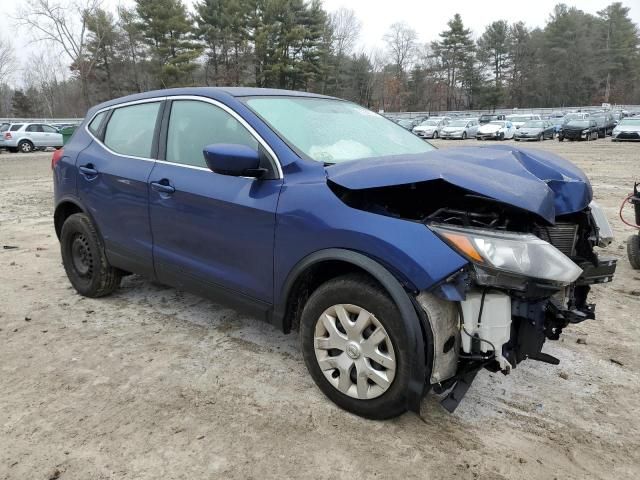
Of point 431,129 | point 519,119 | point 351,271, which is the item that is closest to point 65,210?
point 351,271

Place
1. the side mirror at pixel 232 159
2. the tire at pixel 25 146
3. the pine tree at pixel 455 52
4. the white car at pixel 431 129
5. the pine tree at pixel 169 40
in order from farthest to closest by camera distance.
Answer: the pine tree at pixel 455 52 < the pine tree at pixel 169 40 < the white car at pixel 431 129 < the tire at pixel 25 146 < the side mirror at pixel 232 159

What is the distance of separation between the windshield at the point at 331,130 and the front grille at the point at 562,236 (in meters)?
1.15

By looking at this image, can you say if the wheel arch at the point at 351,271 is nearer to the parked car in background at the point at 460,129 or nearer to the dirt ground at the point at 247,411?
the dirt ground at the point at 247,411

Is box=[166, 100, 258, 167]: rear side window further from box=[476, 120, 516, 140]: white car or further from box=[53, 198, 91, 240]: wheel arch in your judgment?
box=[476, 120, 516, 140]: white car

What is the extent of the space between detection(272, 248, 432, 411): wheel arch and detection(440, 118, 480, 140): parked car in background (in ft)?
103

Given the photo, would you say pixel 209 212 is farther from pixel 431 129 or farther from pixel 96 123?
pixel 431 129

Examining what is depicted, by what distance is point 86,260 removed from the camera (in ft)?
13.7

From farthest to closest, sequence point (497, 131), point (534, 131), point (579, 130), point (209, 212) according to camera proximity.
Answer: point (497, 131) → point (534, 131) → point (579, 130) → point (209, 212)

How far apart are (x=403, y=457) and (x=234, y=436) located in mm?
840

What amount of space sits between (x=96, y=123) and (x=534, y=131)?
30.4 m

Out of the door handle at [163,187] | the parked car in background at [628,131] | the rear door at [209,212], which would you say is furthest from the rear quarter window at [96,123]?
the parked car in background at [628,131]

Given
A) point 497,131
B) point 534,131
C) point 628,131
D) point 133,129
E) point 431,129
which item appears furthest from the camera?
point 431,129

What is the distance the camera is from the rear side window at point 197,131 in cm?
304

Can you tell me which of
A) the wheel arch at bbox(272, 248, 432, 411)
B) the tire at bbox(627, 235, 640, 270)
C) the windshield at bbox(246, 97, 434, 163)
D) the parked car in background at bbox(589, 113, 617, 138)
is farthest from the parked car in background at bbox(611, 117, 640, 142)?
the wheel arch at bbox(272, 248, 432, 411)
